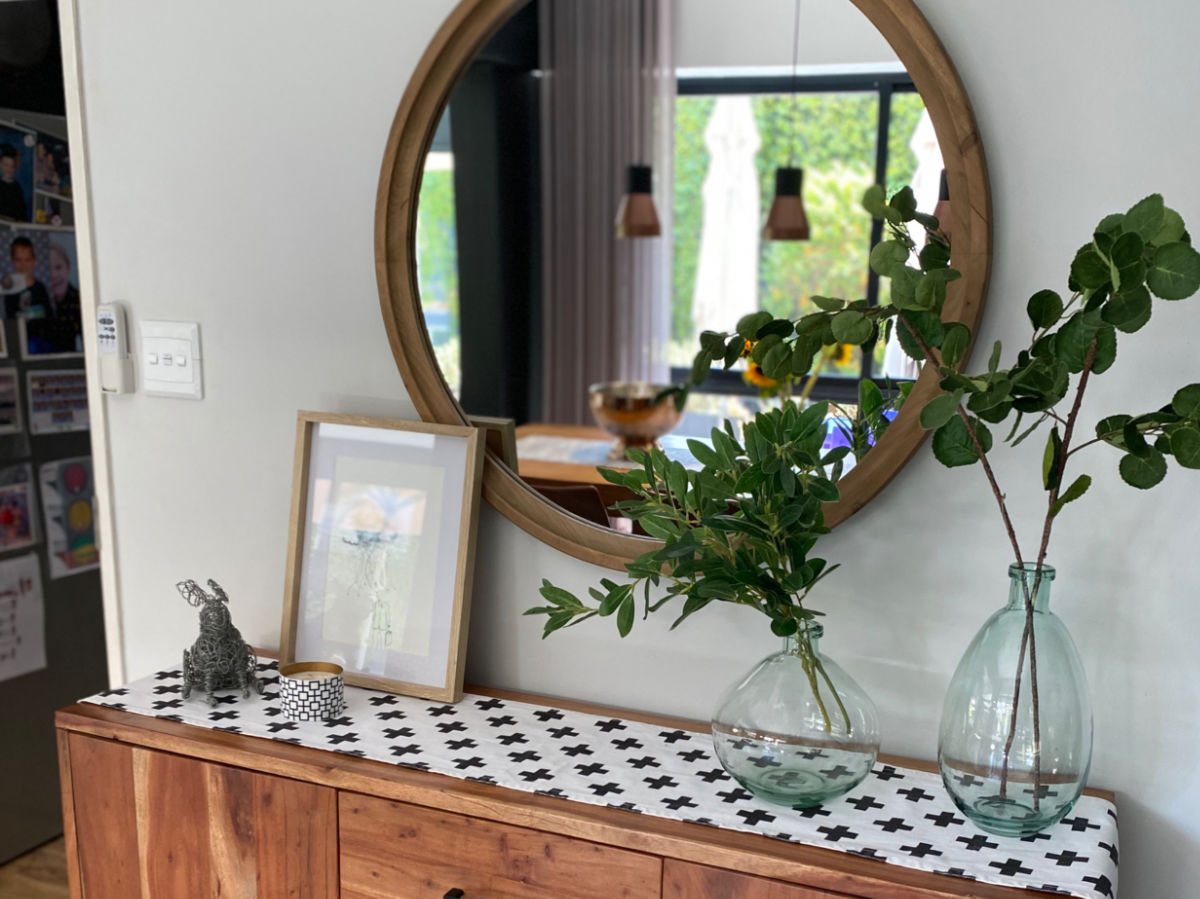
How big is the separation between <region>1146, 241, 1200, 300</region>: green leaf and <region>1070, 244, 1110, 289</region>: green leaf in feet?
0.11

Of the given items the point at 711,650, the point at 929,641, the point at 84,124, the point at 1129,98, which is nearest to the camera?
the point at 1129,98

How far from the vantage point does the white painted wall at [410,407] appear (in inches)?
45.9

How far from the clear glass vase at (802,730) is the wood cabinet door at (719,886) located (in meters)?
0.10

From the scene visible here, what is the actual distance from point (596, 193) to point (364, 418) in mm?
3230

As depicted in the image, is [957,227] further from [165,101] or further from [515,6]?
[165,101]

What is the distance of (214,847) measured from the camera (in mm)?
1349

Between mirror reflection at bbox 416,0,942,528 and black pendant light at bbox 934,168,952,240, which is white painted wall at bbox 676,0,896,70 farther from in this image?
black pendant light at bbox 934,168,952,240

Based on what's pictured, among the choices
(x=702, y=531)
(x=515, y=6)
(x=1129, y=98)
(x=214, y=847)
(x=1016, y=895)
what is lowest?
(x=214, y=847)

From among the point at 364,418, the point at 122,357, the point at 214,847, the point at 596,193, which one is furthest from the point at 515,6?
the point at 596,193

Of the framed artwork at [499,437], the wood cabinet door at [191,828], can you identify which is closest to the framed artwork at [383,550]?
the framed artwork at [499,437]

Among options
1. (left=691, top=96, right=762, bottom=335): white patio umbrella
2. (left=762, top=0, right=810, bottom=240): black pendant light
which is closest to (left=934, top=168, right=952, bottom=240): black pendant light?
(left=762, top=0, right=810, bottom=240): black pendant light

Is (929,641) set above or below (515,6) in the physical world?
below

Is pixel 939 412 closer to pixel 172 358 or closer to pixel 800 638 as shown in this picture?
pixel 800 638

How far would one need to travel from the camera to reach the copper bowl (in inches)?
72.6
